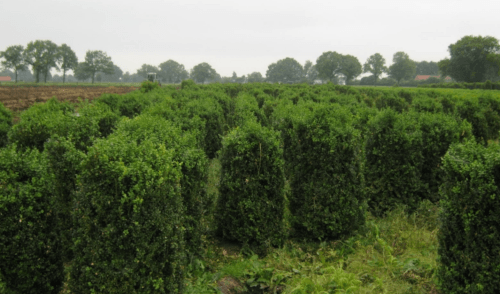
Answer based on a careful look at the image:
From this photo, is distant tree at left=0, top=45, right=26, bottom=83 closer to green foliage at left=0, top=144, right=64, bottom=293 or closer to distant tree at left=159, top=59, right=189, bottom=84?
distant tree at left=159, top=59, right=189, bottom=84

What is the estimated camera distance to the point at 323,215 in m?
5.86

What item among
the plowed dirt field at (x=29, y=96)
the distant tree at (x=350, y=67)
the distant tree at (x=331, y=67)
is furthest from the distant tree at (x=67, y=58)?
the distant tree at (x=350, y=67)

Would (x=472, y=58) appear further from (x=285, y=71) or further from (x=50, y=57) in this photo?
(x=50, y=57)

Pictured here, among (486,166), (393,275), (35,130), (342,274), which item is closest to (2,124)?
(35,130)

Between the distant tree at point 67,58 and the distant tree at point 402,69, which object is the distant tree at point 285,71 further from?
the distant tree at point 67,58

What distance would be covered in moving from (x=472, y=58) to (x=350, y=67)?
1501 inches

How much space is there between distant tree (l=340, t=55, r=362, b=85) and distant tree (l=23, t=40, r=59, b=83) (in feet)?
277

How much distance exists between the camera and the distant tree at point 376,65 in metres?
108

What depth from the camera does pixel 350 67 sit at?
9762cm

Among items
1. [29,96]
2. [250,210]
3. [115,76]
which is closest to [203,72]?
[115,76]

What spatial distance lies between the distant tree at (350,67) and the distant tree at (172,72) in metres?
76.1

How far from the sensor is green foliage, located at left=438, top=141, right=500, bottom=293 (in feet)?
12.6

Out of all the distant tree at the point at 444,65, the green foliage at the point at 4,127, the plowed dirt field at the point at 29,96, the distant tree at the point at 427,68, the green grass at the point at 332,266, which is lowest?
the green grass at the point at 332,266

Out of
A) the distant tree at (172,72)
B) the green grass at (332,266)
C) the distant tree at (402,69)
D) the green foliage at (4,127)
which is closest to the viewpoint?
the green grass at (332,266)
